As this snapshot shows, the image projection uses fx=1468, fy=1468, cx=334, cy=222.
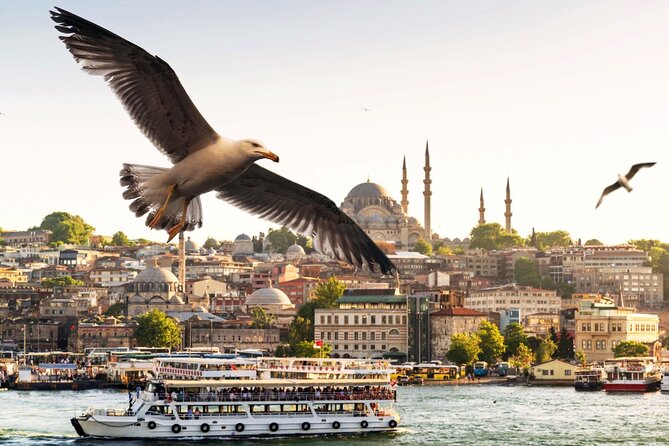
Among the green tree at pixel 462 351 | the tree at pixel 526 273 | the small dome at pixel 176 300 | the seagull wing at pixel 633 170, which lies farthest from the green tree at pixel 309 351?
the seagull wing at pixel 633 170

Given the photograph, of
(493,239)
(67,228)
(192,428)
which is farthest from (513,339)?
(67,228)

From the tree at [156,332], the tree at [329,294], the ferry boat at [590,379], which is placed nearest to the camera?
the ferry boat at [590,379]

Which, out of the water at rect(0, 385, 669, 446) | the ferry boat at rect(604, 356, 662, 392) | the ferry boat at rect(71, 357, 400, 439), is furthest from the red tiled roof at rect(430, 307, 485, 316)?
the ferry boat at rect(71, 357, 400, 439)

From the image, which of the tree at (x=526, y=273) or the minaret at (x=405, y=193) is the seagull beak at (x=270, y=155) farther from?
the minaret at (x=405, y=193)

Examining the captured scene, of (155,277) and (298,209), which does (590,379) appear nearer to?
(155,277)

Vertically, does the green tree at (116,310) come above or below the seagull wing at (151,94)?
above

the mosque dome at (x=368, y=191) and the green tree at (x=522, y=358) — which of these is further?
the mosque dome at (x=368, y=191)
